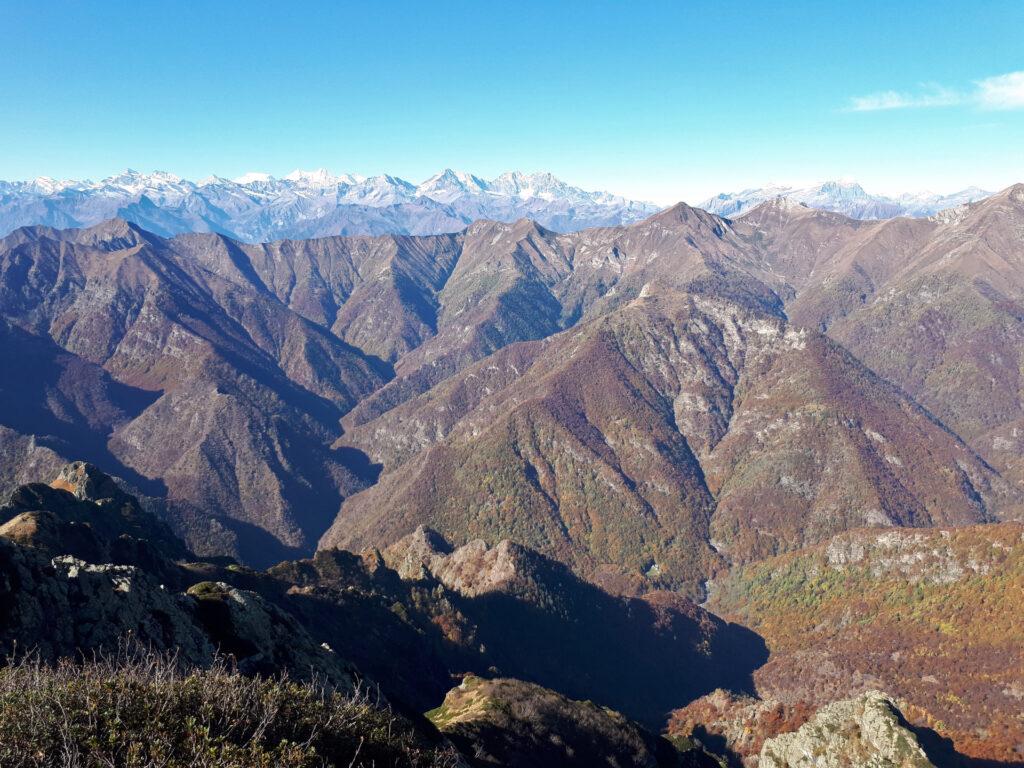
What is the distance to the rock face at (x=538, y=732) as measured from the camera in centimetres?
6488

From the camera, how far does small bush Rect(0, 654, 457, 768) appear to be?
1955 cm

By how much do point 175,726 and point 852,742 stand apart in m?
65.7

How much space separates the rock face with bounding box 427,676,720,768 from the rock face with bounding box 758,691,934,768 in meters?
19.1

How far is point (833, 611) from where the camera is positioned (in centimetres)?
19375

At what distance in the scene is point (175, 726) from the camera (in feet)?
72.0

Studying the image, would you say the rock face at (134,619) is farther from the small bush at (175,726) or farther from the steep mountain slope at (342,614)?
the small bush at (175,726)

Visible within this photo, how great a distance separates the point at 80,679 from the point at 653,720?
14900 centimetres

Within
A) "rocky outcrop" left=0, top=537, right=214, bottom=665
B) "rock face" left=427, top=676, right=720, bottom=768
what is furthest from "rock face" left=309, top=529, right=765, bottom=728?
"rocky outcrop" left=0, top=537, right=214, bottom=665

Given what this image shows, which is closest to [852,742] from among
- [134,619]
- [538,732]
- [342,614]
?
[538,732]

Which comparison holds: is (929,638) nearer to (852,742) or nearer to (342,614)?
(852,742)

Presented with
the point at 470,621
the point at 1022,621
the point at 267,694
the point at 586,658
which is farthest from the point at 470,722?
the point at 1022,621

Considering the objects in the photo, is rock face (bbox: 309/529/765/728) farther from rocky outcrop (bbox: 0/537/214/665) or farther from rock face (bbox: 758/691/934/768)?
rock face (bbox: 758/691/934/768)

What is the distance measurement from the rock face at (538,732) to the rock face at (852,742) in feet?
62.8

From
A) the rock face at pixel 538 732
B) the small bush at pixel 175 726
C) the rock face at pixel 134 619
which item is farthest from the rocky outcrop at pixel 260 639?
the small bush at pixel 175 726
